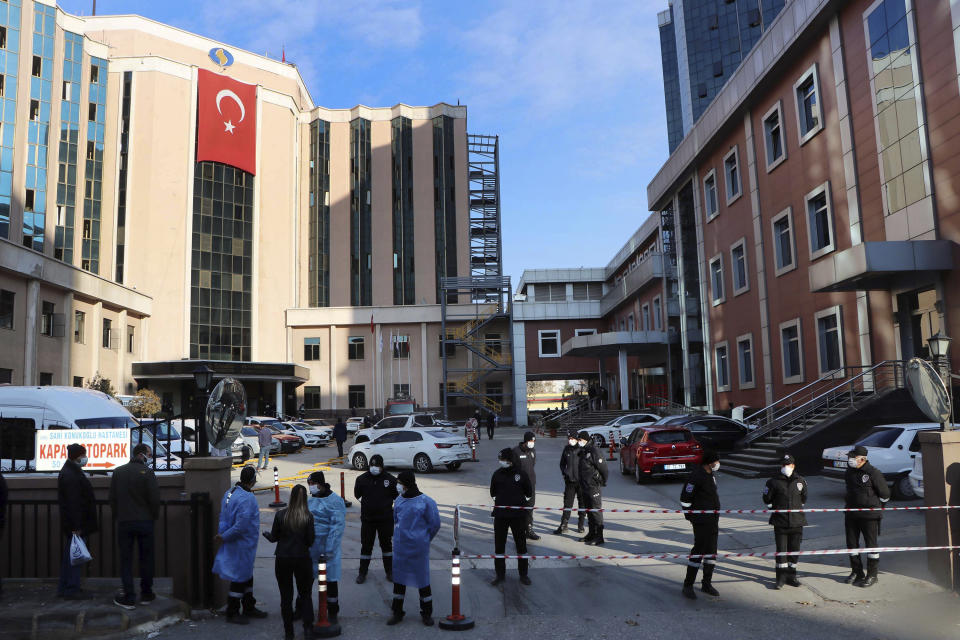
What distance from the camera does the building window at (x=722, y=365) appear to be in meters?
30.6

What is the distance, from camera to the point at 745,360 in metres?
28.8

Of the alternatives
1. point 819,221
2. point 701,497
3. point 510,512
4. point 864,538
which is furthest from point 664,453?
point 819,221

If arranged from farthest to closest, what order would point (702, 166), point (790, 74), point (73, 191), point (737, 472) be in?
point (73, 191) < point (702, 166) < point (790, 74) < point (737, 472)

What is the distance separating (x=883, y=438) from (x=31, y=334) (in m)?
38.2

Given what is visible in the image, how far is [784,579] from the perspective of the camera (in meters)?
8.88

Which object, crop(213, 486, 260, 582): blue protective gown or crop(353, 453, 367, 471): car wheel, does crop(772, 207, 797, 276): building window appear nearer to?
crop(353, 453, 367, 471): car wheel

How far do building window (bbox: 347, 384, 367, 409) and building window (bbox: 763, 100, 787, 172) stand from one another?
129 feet

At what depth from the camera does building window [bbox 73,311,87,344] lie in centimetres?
4072

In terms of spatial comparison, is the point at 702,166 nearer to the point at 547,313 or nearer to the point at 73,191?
the point at 547,313

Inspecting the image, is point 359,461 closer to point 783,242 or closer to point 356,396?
point 783,242

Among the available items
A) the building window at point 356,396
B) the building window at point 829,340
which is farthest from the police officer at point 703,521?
the building window at point 356,396

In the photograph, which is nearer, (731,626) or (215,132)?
(731,626)

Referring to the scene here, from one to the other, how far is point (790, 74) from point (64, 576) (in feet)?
83.7

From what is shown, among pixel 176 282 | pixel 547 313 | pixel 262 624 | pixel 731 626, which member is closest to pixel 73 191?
pixel 176 282
